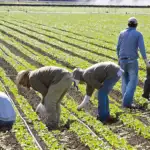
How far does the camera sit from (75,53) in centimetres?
2098

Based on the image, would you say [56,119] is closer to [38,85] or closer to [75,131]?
[75,131]

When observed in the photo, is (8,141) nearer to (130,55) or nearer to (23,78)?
(23,78)

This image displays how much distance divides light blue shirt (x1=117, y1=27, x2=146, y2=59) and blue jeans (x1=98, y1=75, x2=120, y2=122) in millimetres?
1309

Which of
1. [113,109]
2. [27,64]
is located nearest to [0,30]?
[27,64]

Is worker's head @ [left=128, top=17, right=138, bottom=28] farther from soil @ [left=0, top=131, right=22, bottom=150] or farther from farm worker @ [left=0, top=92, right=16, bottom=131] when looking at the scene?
soil @ [left=0, top=131, right=22, bottom=150]

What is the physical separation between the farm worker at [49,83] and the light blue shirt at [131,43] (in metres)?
2.25

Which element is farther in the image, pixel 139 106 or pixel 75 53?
pixel 75 53

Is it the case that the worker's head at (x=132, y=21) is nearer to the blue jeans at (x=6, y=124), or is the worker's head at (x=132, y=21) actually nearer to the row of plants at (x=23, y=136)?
the row of plants at (x=23, y=136)

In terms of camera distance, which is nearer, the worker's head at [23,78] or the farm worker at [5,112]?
the worker's head at [23,78]

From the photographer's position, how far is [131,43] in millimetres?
10125

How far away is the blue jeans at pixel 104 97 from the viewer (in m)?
9.04

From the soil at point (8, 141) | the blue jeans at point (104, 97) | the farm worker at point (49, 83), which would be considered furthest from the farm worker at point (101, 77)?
the soil at point (8, 141)

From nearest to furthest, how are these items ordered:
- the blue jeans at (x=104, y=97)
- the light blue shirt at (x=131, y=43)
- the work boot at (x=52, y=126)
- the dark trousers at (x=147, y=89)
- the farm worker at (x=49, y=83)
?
the farm worker at (x=49, y=83), the work boot at (x=52, y=126), the blue jeans at (x=104, y=97), the light blue shirt at (x=131, y=43), the dark trousers at (x=147, y=89)

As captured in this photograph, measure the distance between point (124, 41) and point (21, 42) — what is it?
15975 millimetres
